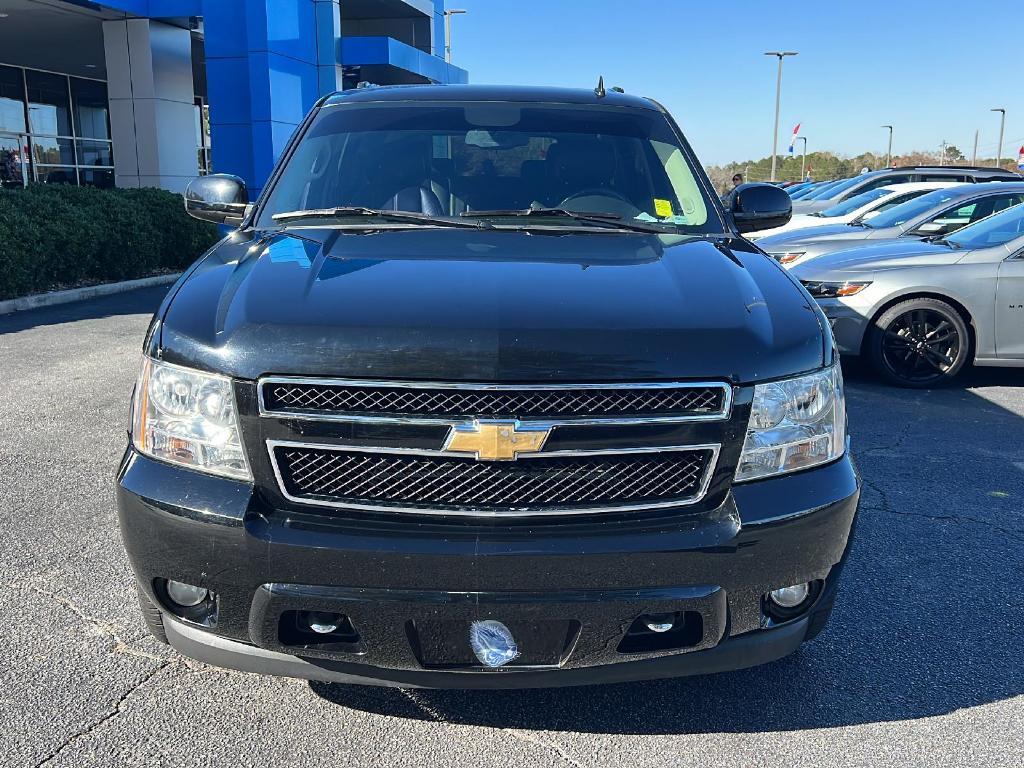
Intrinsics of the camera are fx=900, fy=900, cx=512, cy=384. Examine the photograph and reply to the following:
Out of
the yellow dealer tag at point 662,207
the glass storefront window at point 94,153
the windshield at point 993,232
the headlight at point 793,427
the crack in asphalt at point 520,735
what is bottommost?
the crack in asphalt at point 520,735

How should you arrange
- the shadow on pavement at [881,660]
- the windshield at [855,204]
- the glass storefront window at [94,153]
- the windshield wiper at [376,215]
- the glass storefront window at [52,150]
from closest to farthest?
1. the shadow on pavement at [881,660]
2. the windshield wiper at [376,215]
3. the windshield at [855,204]
4. the glass storefront window at [52,150]
5. the glass storefront window at [94,153]

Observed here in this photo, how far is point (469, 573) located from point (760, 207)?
2522 mm

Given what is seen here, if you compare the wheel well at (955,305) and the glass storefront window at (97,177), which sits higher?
the glass storefront window at (97,177)

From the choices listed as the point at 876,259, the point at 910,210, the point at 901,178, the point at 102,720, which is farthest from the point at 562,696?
the point at 901,178

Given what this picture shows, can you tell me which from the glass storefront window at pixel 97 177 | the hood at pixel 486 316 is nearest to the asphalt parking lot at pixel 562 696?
the hood at pixel 486 316

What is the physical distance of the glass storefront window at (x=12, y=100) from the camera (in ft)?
82.4

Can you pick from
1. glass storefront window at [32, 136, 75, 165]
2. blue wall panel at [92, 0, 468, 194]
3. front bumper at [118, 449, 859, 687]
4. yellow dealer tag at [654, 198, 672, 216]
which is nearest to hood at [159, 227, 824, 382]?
front bumper at [118, 449, 859, 687]

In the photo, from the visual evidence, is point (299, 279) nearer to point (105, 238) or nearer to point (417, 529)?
point (417, 529)

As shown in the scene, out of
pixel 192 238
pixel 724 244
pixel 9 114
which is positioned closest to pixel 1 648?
pixel 724 244

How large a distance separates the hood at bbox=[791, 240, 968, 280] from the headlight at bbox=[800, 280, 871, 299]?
58 millimetres

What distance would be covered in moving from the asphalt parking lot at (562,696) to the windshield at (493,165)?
1.58 m

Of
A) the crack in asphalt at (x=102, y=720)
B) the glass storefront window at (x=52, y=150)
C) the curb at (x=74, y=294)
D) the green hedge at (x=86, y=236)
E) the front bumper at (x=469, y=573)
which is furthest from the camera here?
the glass storefront window at (x=52, y=150)

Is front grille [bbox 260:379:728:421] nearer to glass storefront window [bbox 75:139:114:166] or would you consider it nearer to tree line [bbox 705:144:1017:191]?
glass storefront window [bbox 75:139:114:166]

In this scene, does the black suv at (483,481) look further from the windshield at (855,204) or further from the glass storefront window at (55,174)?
the glass storefront window at (55,174)
